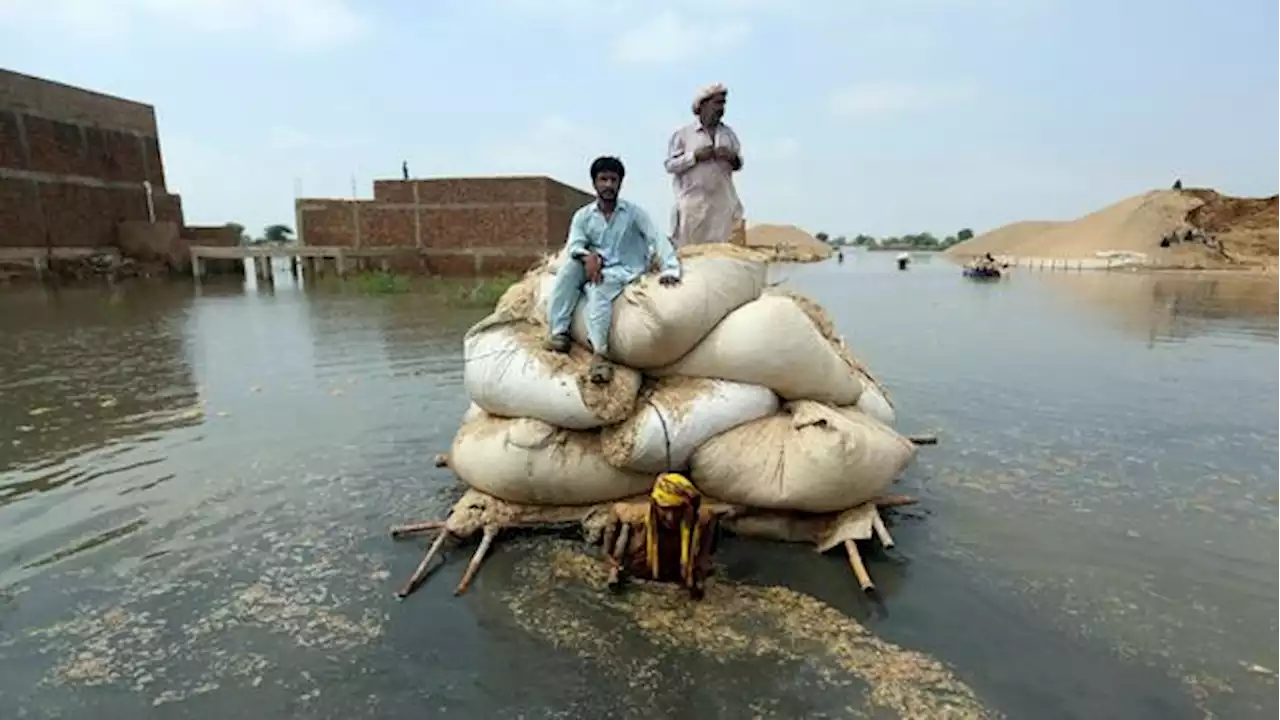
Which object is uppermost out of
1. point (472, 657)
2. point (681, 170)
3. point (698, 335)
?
point (681, 170)

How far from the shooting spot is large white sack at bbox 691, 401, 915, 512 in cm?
420

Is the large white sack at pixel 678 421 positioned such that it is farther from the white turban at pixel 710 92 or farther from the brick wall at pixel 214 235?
the brick wall at pixel 214 235

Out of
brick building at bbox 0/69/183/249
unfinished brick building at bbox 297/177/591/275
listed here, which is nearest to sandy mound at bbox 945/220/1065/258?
unfinished brick building at bbox 297/177/591/275

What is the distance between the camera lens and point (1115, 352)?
12.1 meters

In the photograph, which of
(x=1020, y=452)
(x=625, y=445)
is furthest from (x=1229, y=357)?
(x=625, y=445)

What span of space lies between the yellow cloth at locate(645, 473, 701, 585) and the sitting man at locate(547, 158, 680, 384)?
0.82 m

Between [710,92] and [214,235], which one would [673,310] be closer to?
[710,92]

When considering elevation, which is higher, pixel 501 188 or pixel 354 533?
pixel 501 188

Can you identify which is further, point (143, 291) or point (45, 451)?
point (143, 291)

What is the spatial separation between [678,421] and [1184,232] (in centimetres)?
5365

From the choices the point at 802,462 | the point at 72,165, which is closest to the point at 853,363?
the point at 802,462

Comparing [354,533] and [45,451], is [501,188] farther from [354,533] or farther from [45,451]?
[354,533]

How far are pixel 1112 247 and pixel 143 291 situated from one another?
54.8 meters

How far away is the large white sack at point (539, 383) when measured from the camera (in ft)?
14.4
